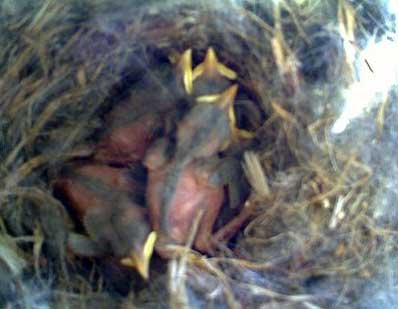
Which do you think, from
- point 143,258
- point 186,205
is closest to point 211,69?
point 186,205

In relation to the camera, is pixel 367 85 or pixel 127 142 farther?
pixel 127 142

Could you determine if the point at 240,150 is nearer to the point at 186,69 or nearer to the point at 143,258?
the point at 186,69

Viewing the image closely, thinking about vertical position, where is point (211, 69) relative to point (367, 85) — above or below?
above

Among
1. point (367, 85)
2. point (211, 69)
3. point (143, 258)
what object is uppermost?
point (211, 69)

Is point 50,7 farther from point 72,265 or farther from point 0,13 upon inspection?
point 72,265

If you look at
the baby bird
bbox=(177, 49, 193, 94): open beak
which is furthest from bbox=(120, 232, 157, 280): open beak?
bbox=(177, 49, 193, 94): open beak

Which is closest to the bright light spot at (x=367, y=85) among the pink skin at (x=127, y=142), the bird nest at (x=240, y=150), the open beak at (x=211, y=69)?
the bird nest at (x=240, y=150)
